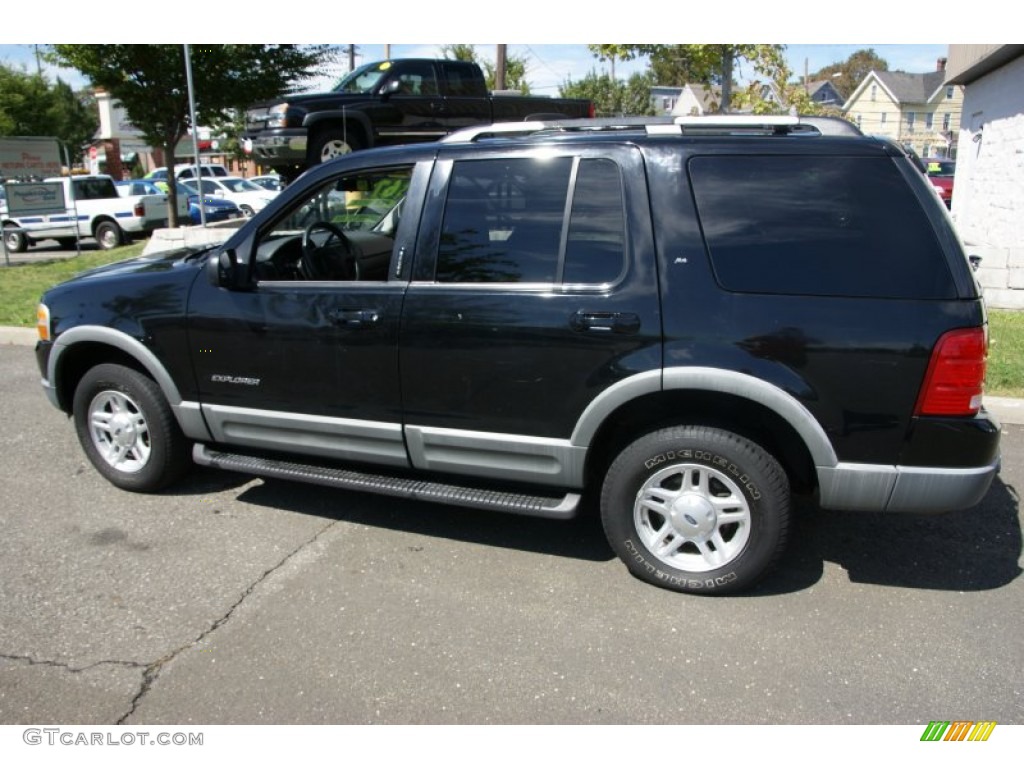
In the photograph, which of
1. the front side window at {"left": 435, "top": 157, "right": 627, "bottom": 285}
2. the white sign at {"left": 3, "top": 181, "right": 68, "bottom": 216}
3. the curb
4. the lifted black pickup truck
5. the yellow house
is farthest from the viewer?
the yellow house

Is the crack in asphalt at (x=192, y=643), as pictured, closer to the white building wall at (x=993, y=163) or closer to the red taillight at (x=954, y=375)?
the red taillight at (x=954, y=375)

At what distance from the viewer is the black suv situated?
3.07 meters

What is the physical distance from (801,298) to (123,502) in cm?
374

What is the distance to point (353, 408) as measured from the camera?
3828 mm

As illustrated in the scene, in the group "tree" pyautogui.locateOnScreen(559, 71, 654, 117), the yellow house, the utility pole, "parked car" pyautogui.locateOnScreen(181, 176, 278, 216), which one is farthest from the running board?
the yellow house

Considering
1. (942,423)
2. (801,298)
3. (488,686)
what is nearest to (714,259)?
(801,298)

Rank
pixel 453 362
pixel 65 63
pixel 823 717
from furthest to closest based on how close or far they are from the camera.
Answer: pixel 65 63, pixel 453 362, pixel 823 717

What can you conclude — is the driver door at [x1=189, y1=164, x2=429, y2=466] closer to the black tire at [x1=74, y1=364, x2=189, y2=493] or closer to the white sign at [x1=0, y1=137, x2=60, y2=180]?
the black tire at [x1=74, y1=364, x2=189, y2=493]

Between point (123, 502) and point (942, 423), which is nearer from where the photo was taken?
point (942, 423)

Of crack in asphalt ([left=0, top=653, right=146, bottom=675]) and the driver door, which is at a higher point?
the driver door

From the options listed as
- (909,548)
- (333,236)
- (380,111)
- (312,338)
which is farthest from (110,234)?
(909,548)


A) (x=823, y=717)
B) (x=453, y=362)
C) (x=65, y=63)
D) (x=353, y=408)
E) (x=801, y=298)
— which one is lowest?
(x=823, y=717)

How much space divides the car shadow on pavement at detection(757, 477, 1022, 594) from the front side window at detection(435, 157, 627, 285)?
1695 mm

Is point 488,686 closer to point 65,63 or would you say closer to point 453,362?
point 453,362
